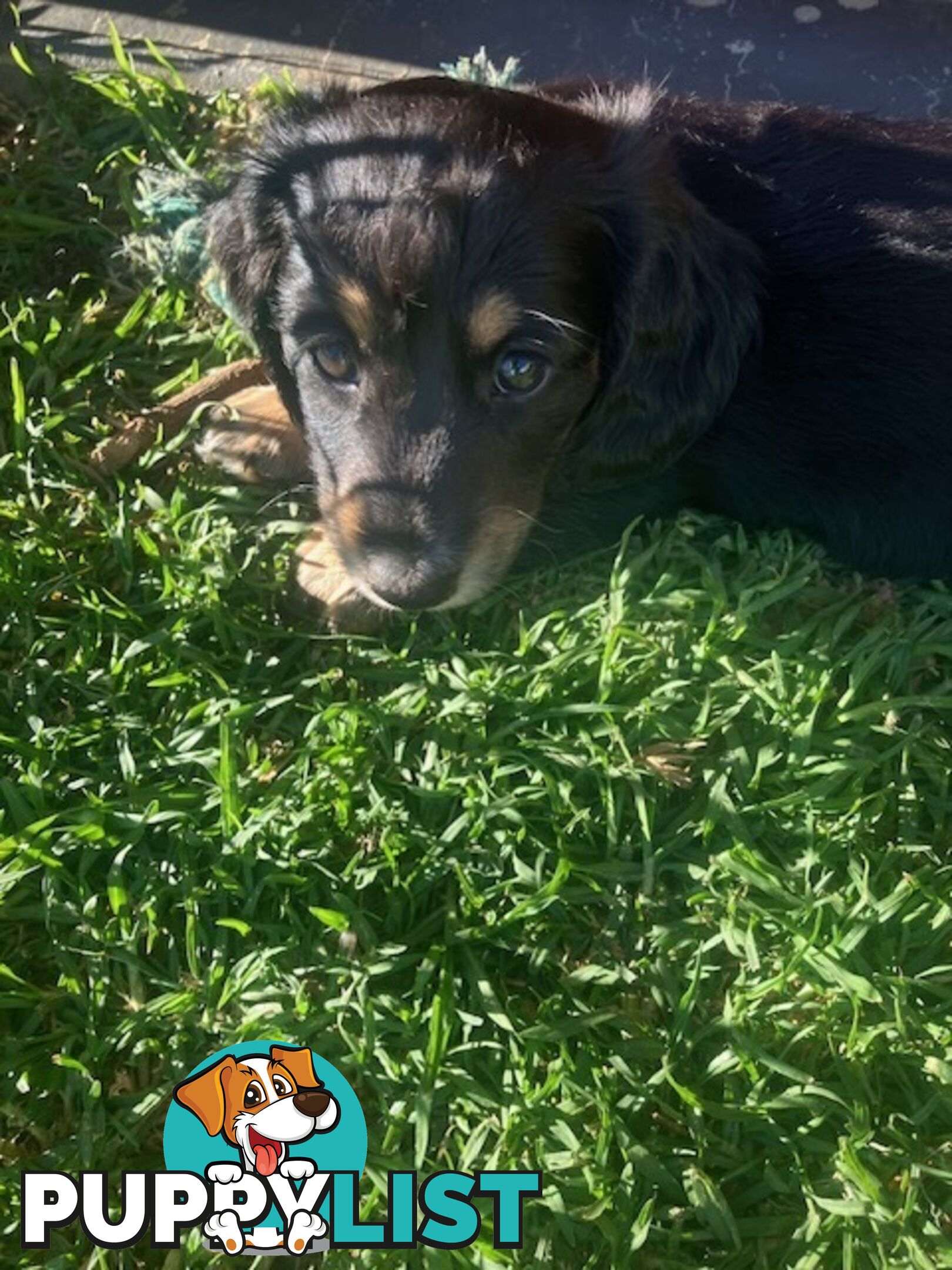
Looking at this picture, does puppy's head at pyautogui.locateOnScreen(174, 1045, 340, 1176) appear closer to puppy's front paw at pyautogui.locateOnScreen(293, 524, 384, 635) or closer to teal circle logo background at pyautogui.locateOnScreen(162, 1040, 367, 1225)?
teal circle logo background at pyautogui.locateOnScreen(162, 1040, 367, 1225)

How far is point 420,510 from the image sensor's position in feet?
6.95

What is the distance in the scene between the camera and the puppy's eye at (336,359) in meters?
2.13

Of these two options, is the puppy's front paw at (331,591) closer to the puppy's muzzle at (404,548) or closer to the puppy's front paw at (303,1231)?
the puppy's muzzle at (404,548)

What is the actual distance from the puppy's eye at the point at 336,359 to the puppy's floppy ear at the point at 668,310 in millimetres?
464

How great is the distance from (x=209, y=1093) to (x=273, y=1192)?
0.65 ft

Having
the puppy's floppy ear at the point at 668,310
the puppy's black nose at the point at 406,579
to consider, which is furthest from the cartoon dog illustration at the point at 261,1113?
the puppy's floppy ear at the point at 668,310

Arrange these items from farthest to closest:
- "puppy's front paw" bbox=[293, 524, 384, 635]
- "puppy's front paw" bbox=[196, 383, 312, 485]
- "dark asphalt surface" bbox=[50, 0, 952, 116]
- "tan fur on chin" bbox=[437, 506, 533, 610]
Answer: "dark asphalt surface" bbox=[50, 0, 952, 116], "puppy's front paw" bbox=[196, 383, 312, 485], "puppy's front paw" bbox=[293, 524, 384, 635], "tan fur on chin" bbox=[437, 506, 533, 610]

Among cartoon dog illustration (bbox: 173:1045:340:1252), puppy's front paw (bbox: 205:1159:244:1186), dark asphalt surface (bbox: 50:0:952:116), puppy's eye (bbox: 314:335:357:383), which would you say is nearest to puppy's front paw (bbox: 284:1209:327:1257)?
cartoon dog illustration (bbox: 173:1045:340:1252)

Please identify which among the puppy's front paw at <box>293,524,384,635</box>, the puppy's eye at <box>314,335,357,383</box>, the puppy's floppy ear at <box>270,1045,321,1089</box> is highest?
the puppy's eye at <box>314,335,357,383</box>

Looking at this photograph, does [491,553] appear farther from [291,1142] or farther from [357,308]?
[291,1142]

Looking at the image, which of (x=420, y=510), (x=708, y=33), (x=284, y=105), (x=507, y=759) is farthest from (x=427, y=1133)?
(x=708, y=33)

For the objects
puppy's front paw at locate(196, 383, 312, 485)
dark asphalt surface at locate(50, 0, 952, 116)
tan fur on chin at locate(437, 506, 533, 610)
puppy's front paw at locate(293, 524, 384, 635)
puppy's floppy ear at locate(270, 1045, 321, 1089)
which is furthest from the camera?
dark asphalt surface at locate(50, 0, 952, 116)

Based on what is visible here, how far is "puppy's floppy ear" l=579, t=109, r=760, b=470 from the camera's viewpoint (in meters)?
2.17

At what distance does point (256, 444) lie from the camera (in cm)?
266
